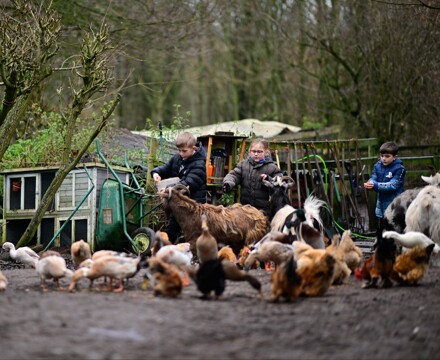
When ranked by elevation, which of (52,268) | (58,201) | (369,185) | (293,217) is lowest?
(52,268)

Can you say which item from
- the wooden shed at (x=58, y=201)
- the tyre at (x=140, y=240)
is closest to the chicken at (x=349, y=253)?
the tyre at (x=140, y=240)

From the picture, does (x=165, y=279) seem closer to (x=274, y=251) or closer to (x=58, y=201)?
(x=274, y=251)

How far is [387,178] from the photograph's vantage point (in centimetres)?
1359

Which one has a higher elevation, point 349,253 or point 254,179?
point 254,179

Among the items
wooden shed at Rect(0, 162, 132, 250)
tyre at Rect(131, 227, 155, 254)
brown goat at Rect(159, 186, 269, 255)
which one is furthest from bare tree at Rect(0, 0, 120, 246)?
brown goat at Rect(159, 186, 269, 255)

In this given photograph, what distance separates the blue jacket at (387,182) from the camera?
13414mm

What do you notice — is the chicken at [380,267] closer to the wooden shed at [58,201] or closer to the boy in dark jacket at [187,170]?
the boy in dark jacket at [187,170]

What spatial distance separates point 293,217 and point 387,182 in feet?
10.5

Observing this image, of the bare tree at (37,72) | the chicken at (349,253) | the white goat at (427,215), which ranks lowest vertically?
the chicken at (349,253)

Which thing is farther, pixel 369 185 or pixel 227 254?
pixel 369 185

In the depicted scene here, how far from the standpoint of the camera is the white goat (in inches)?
426

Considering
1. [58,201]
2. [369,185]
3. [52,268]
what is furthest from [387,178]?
[52,268]

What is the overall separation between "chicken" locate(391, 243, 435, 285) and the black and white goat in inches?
60.7

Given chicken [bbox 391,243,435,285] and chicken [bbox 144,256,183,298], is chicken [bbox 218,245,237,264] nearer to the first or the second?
chicken [bbox 391,243,435,285]
